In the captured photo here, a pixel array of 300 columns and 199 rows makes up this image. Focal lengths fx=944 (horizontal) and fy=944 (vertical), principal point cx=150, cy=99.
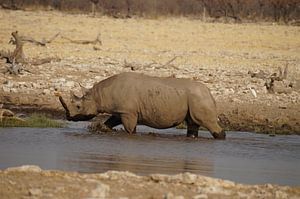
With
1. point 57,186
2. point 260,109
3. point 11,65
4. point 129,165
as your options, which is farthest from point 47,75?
point 57,186

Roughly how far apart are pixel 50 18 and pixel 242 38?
295 inches

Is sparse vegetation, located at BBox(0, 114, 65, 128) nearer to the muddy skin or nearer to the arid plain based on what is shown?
the arid plain

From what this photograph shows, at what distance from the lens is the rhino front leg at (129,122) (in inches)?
645

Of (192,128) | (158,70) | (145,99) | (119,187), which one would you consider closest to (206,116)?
(192,128)

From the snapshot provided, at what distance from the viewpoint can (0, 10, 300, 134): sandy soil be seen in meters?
19.7

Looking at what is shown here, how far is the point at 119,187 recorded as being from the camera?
31.0 feet

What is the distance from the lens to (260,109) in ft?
64.8

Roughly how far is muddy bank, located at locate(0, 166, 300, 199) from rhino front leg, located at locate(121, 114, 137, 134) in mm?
6183

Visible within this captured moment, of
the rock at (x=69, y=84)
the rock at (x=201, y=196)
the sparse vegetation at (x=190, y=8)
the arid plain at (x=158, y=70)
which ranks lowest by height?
the rock at (x=69, y=84)

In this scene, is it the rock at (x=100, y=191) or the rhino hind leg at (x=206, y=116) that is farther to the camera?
the rhino hind leg at (x=206, y=116)

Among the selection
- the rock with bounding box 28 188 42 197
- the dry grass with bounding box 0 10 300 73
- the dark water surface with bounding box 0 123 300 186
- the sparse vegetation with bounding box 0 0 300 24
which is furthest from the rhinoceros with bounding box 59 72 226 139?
the sparse vegetation with bounding box 0 0 300 24

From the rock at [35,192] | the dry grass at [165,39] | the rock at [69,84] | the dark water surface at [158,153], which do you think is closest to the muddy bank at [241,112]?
the dark water surface at [158,153]

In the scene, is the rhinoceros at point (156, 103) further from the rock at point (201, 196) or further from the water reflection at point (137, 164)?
the rock at point (201, 196)

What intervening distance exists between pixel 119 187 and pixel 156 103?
7315 mm
